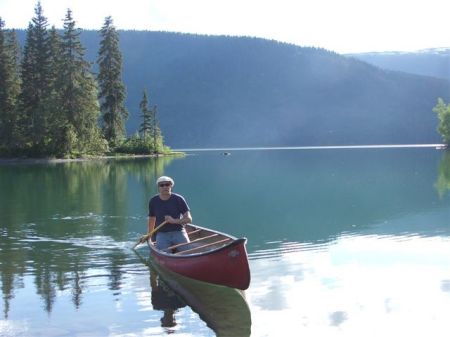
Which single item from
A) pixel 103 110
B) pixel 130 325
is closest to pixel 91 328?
pixel 130 325

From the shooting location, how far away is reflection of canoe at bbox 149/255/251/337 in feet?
31.6

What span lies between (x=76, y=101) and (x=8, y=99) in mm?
8351

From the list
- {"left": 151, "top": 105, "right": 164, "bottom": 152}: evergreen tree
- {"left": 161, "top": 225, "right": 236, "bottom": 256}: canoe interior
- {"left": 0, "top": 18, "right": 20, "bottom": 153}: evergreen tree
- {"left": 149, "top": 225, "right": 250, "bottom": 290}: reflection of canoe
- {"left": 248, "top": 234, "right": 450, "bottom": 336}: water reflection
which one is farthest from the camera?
{"left": 151, "top": 105, "right": 164, "bottom": 152}: evergreen tree

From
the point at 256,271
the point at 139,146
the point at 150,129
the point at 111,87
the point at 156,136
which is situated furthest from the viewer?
the point at 156,136

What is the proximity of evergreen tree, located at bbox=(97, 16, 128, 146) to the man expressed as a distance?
223ft

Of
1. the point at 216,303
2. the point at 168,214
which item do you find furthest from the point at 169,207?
the point at 216,303

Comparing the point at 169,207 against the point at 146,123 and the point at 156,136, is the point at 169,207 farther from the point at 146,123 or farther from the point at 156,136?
the point at 156,136

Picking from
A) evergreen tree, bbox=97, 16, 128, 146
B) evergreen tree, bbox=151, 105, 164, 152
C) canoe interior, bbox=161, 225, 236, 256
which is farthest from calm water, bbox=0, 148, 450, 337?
evergreen tree, bbox=151, 105, 164, 152

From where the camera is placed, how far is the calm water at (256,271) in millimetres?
9789

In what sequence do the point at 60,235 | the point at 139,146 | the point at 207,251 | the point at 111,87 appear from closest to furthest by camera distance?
the point at 207,251, the point at 60,235, the point at 111,87, the point at 139,146

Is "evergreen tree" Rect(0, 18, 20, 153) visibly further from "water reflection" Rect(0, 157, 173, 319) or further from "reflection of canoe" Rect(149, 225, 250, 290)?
"reflection of canoe" Rect(149, 225, 250, 290)

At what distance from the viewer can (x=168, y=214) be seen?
1363 cm

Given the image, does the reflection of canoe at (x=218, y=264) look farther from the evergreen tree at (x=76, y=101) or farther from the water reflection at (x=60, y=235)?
the evergreen tree at (x=76, y=101)

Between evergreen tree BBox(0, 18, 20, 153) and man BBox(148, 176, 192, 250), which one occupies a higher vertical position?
evergreen tree BBox(0, 18, 20, 153)
